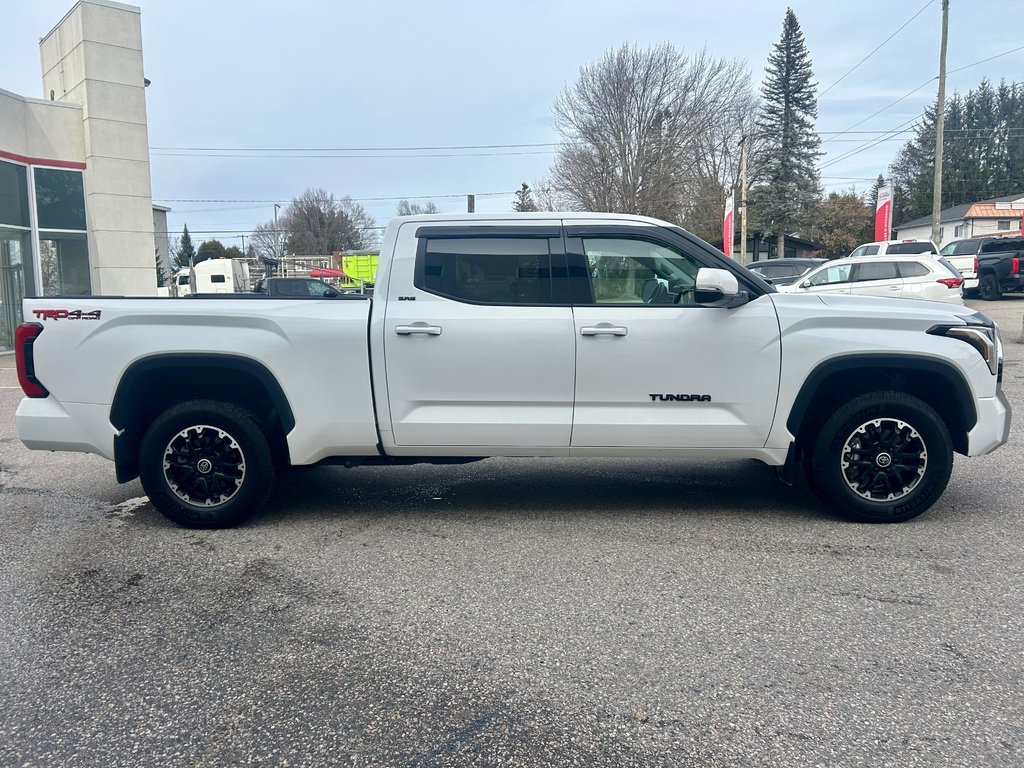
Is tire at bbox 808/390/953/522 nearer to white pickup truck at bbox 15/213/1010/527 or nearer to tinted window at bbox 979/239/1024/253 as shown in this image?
white pickup truck at bbox 15/213/1010/527

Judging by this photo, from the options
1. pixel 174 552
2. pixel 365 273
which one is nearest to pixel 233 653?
pixel 174 552

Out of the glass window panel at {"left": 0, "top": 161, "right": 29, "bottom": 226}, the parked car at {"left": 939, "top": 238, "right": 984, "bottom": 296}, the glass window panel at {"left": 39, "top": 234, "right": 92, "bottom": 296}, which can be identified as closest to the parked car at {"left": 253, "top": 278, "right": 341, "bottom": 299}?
the glass window panel at {"left": 39, "top": 234, "right": 92, "bottom": 296}

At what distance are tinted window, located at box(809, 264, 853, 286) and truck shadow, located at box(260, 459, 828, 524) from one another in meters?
12.1

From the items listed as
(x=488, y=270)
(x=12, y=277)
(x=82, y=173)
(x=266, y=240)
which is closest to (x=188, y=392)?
(x=488, y=270)

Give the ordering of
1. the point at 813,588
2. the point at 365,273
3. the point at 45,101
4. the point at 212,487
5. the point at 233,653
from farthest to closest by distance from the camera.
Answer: the point at 365,273 → the point at 45,101 → the point at 212,487 → the point at 813,588 → the point at 233,653

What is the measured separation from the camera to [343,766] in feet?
8.60

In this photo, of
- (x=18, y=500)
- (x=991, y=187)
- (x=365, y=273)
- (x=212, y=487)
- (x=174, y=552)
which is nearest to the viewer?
(x=174, y=552)

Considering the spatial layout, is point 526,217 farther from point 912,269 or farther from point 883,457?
point 912,269

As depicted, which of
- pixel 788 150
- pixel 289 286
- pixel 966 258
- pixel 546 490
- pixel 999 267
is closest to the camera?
pixel 546 490

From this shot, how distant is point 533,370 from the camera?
485 centimetres

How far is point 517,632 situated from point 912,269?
1581 centimetres

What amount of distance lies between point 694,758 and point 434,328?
291 cm

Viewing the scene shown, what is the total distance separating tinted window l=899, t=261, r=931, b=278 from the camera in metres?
16.5

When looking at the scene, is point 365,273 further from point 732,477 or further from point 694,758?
point 694,758
